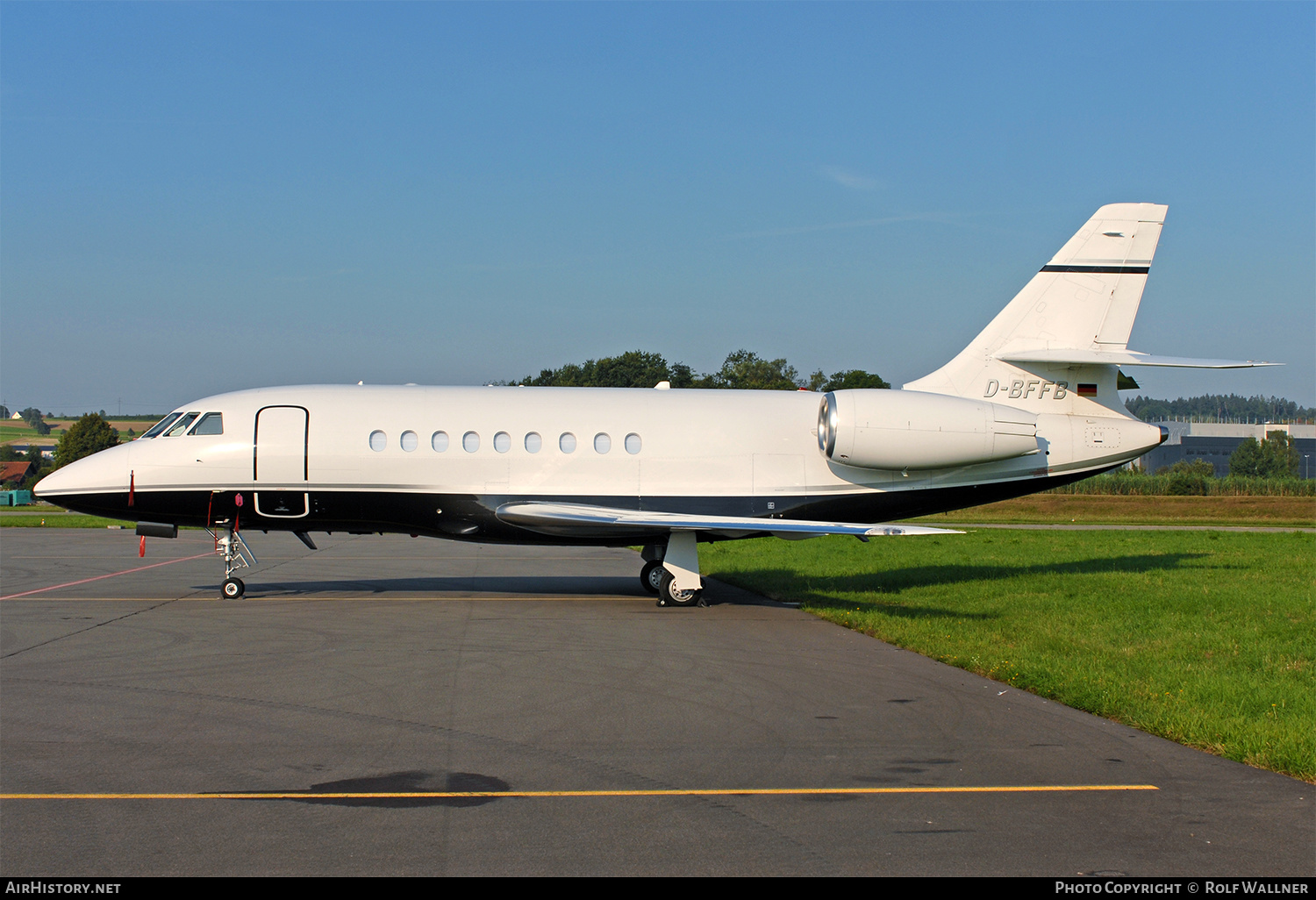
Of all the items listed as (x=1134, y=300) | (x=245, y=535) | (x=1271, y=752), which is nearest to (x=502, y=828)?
(x=1271, y=752)

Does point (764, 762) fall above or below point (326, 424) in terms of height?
below

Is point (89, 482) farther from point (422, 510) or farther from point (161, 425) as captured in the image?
point (422, 510)

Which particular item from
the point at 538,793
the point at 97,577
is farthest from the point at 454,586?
the point at 538,793

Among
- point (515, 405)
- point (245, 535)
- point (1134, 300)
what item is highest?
Result: point (1134, 300)

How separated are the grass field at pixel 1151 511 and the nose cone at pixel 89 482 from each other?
135ft

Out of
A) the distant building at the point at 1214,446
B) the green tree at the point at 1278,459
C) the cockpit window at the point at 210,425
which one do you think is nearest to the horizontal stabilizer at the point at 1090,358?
the cockpit window at the point at 210,425

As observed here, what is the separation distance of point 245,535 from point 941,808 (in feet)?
107

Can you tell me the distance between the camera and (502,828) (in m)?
6.06

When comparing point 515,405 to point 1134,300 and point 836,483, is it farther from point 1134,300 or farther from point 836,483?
point 1134,300

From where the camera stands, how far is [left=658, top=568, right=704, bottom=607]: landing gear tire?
1703cm

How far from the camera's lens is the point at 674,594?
1705 centimetres

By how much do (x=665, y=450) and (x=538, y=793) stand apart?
11164 mm

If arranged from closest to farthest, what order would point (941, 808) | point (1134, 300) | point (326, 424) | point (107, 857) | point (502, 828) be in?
point (107, 857)
point (502, 828)
point (941, 808)
point (326, 424)
point (1134, 300)

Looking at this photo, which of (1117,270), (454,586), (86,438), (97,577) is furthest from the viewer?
(86,438)
